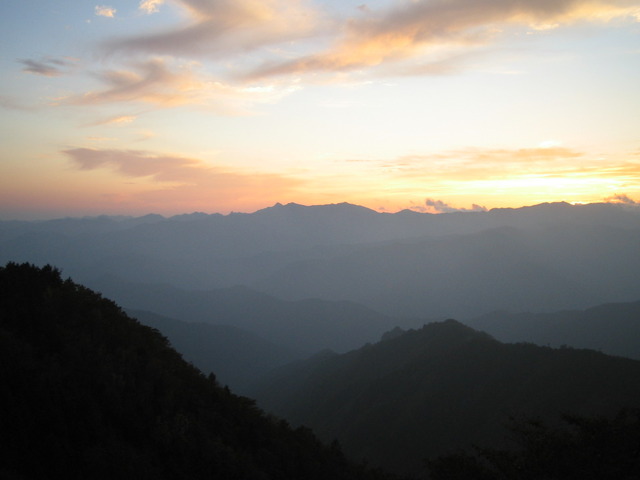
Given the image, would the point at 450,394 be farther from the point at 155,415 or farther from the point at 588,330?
the point at 588,330

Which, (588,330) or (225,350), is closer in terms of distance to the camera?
(588,330)

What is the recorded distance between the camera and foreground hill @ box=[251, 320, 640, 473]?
5225cm

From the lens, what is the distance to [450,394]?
216ft

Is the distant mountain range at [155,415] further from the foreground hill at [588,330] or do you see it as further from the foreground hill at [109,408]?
the foreground hill at [588,330]

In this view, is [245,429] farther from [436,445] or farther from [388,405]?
[388,405]

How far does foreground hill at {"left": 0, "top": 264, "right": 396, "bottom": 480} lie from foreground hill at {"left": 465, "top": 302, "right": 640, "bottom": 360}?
479 feet

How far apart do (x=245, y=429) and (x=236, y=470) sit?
5.22m

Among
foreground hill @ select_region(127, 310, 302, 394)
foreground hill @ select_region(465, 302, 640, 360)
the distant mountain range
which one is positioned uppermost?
the distant mountain range

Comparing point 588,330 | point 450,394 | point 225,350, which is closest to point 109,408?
point 450,394

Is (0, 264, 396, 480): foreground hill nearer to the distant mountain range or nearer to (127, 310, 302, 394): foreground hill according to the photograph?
the distant mountain range

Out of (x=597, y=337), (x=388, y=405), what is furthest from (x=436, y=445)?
(x=597, y=337)

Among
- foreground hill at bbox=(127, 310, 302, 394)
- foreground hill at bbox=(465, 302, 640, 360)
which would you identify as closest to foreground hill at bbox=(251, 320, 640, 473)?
foreground hill at bbox=(127, 310, 302, 394)

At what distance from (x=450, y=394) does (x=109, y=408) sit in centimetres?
6078

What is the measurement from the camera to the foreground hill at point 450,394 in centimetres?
5225
